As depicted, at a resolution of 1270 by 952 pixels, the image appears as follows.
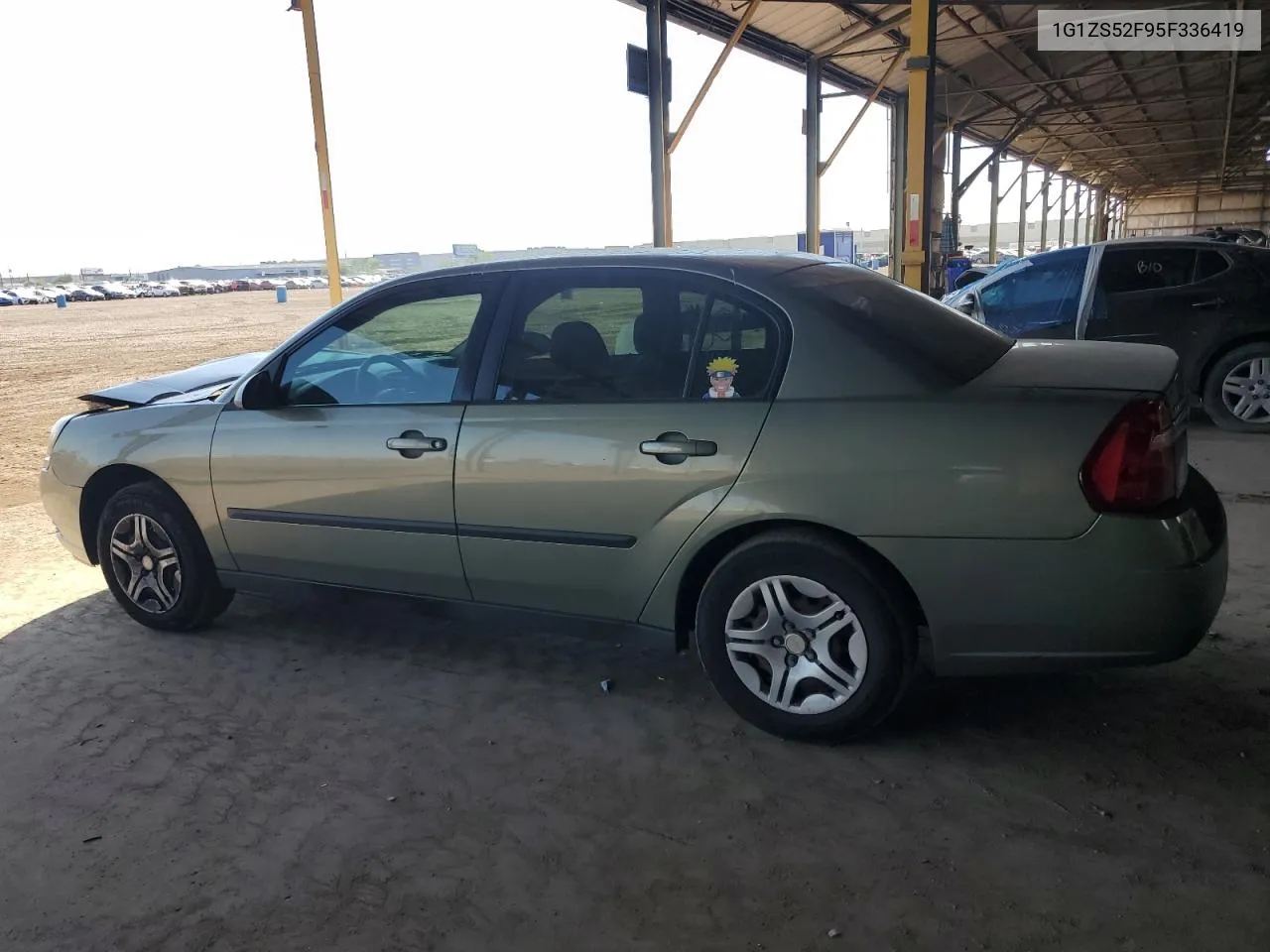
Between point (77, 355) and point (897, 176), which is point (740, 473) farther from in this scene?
point (77, 355)

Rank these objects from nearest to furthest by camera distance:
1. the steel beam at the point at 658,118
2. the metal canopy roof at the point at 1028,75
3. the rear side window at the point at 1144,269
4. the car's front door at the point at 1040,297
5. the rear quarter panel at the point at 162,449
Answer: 1. the rear quarter panel at the point at 162,449
2. the rear side window at the point at 1144,269
3. the car's front door at the point at 1040,297
4. the steel beam at the point at 658,118
5. the metal canopy roof at the point at 1028,75

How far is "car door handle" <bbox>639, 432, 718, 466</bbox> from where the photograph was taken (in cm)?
293

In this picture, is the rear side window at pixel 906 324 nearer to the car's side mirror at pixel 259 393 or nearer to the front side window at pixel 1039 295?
the car's side mirror at pixel 259 393

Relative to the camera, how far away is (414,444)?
11.1 feet

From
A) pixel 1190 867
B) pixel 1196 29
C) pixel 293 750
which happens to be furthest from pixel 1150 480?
pixel 1196 29

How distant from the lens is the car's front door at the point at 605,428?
2973 mm

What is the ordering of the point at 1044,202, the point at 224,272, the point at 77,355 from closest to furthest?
1. the point at 77,355
2. the point at 1044,202
3. the point at 224,272

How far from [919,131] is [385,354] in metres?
8.12

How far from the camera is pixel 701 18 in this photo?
13281 mm

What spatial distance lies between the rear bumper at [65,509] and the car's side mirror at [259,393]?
3.41 ft

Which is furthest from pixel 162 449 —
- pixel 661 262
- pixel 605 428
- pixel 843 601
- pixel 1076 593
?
pixel 1076 593

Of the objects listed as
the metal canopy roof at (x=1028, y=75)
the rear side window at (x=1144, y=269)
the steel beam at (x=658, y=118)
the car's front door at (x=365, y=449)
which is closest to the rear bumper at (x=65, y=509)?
the car's front door at (x=365, y=449)

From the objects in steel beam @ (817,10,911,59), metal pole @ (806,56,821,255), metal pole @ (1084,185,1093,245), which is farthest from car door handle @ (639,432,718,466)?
metal pole @ (1084,185,1093,245)

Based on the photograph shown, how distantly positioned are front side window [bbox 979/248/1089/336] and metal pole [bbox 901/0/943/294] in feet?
6.17
